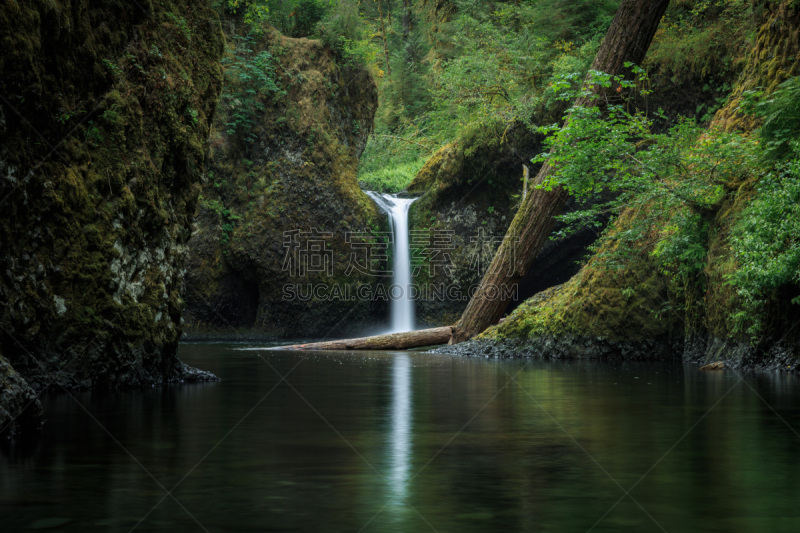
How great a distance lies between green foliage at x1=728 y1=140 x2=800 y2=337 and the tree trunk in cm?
570

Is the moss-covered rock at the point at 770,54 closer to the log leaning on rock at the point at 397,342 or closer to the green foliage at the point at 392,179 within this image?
the log leaning on rock at the point at 397,342

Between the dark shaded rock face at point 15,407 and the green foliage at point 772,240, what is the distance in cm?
868

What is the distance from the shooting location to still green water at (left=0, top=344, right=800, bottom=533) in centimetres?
325

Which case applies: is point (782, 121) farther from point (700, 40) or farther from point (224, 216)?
point (224, 216)

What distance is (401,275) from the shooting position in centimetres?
2636

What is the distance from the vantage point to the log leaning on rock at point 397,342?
60.1ft

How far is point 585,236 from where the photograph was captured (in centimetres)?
2431

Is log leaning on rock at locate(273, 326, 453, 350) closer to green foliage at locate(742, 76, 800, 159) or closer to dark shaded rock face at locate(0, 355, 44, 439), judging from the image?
green foliage at locate(742, 76, 800, 159)

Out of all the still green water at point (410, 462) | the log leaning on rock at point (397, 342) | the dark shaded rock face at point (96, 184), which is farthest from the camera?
the log leaning on rock at point (397, 342)

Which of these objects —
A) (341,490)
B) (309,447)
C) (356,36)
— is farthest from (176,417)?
(356,36)

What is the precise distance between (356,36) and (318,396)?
75.9ft

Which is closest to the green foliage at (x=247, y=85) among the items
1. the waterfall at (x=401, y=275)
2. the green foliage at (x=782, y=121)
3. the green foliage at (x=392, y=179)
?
the green foliage at (x=392, y=179)

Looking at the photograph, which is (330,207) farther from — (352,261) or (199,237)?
(199,237)

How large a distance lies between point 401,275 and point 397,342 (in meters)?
7.99
